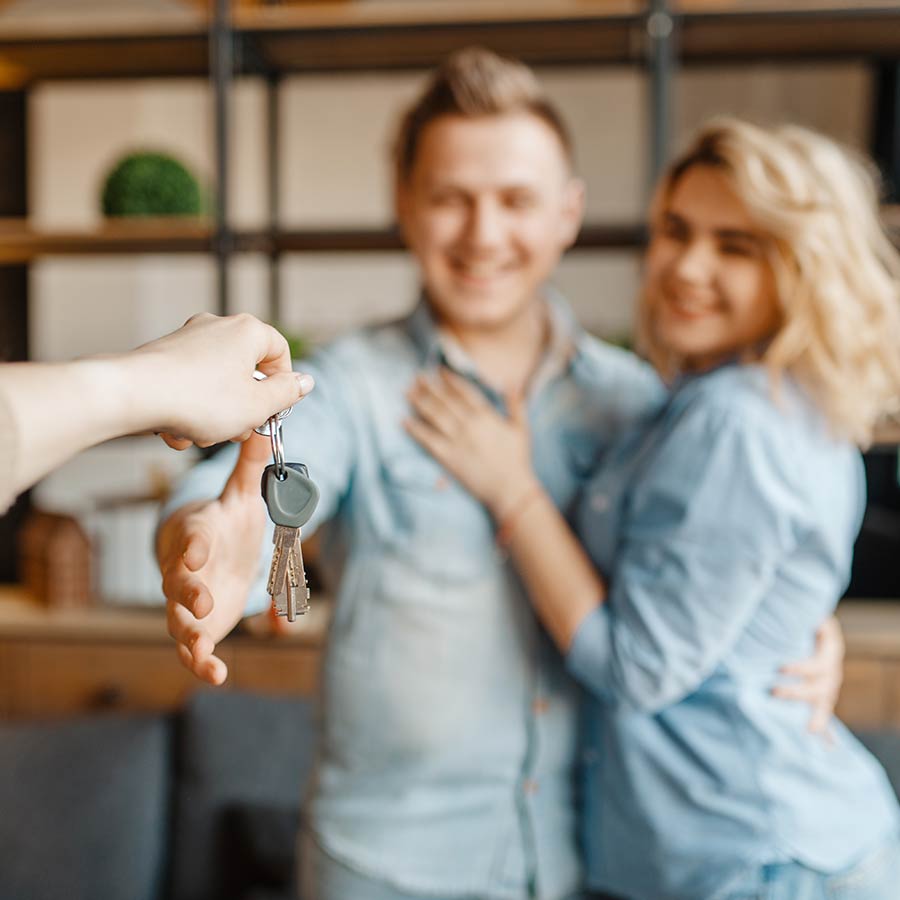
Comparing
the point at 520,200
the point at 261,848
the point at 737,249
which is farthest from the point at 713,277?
the point at 261,848

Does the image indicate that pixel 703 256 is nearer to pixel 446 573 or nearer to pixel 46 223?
pixel 446 573

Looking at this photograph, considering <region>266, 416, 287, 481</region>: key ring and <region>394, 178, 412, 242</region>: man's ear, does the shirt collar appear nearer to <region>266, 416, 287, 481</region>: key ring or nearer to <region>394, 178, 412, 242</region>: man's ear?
<region>394, 178, 412, 242</region>: man's ear

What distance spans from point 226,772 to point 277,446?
1235mm

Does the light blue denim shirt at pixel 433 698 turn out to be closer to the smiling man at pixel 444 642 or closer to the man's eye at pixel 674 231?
the smiling man at pixel 444 642

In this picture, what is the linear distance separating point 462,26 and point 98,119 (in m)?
0.78

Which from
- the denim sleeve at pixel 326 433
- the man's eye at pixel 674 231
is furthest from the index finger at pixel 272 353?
the man's eye at pixel 674 231

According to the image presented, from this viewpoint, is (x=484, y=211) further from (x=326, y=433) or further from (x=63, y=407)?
(x=63, y=407)

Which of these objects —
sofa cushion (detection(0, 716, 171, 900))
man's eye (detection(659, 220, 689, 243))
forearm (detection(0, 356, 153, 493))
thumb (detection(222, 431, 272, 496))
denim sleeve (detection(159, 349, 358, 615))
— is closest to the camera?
forearm (detection(0, 356, 153, 493))

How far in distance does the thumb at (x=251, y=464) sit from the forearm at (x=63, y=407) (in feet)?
0.25

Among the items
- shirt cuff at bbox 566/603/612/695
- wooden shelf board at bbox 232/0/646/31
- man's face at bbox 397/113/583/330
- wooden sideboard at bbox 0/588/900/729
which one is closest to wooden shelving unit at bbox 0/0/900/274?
wooden shelf board at bbox 232/0/646/31

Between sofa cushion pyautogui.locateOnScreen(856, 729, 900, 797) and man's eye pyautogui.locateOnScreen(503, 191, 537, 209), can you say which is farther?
sofa cushion pyautogui.locateOnScreen(856, 729, 900, 797)

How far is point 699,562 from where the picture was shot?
681 millimetres

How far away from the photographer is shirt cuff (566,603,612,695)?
0.70m

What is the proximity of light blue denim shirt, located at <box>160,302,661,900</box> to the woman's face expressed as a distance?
0.21 m
